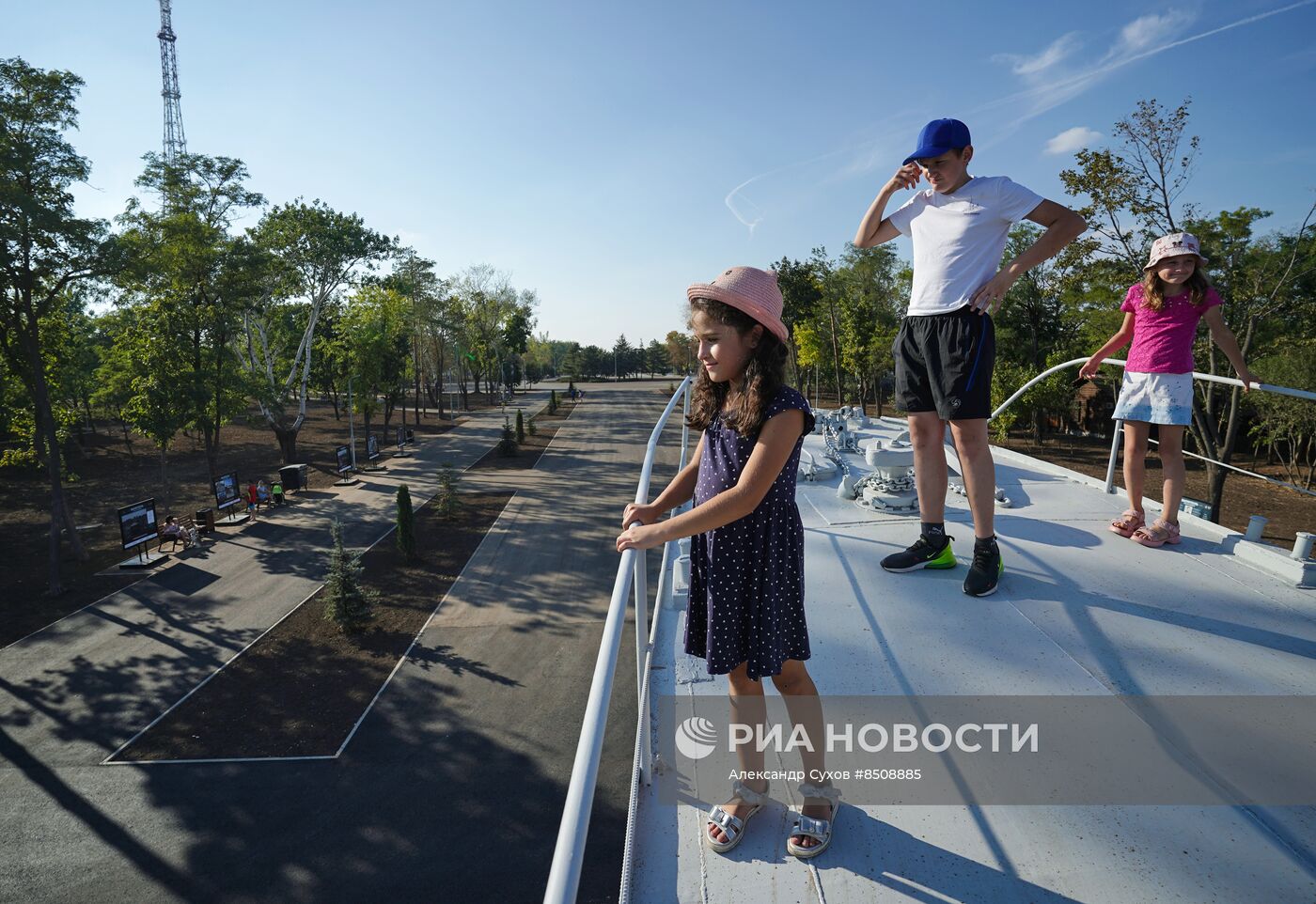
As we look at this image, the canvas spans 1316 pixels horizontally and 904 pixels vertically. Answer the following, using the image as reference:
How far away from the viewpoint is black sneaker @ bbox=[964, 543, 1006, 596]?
10.5ft

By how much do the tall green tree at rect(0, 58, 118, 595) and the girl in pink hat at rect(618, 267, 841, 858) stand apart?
57.3 ft

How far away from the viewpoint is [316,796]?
7.41 m

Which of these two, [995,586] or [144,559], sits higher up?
[995,586]

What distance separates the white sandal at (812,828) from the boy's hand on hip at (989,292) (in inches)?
88.3

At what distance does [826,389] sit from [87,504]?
4601cm

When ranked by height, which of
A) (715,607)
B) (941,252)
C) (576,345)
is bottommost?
(715,607)

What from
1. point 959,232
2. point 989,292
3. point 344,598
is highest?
point 959,232

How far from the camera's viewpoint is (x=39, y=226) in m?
13.5

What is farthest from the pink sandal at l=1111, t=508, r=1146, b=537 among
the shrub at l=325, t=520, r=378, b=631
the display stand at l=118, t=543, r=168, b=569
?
the display stand at l=118, t=543, r=168, b=569

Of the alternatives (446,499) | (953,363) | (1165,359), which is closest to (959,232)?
(953,363)

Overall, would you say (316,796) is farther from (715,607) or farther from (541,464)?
(541,464)

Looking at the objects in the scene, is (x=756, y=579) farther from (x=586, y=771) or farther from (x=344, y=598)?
(x=344, y=598)

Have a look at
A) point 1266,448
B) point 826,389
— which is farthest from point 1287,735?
point 826,389

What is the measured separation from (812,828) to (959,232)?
2586 millimetres
